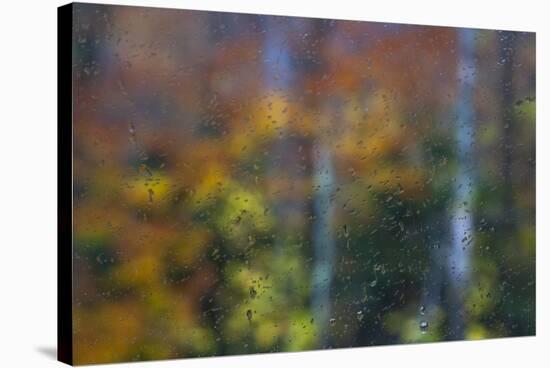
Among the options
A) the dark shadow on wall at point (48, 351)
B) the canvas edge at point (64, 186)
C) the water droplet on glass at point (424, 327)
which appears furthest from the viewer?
the water droplet on glass at point (424, 327)

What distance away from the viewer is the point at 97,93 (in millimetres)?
7793

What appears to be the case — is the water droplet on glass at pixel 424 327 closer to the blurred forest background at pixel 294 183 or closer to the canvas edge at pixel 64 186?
the blurred forest background at pixel 294 183

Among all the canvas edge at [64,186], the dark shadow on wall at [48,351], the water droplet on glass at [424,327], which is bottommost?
the dark shadow on wall at [48,351]

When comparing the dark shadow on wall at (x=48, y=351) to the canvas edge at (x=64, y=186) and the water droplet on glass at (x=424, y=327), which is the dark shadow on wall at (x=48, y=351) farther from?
the water droplet on glass at (x=424, y=327)

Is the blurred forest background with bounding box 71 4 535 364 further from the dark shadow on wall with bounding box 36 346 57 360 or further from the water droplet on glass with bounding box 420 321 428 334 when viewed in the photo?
the dark shadow on wall with bounding box 36 346 57 360

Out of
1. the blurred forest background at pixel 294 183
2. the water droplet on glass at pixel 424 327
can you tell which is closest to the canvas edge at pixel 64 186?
the blurred forest background at pixel 294 183

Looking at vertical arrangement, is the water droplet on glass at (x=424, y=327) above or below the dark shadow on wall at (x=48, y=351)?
above

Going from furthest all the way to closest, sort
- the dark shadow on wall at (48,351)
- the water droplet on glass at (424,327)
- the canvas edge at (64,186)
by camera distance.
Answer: the water droplet on glass at (424,327) < the dark shadow on wall at (48,351) < the canvas edge at (64,186)

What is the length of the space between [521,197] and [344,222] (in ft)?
4.45

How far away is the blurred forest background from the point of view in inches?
309

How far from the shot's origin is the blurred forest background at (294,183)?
7.85 metres

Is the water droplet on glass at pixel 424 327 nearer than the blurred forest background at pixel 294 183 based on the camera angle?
No

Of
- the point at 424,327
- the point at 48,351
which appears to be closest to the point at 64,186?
the point at 48,351

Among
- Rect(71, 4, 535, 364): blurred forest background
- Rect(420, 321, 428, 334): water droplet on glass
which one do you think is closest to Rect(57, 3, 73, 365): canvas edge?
Rect(71, 4, 535, 364): blurred forest background
